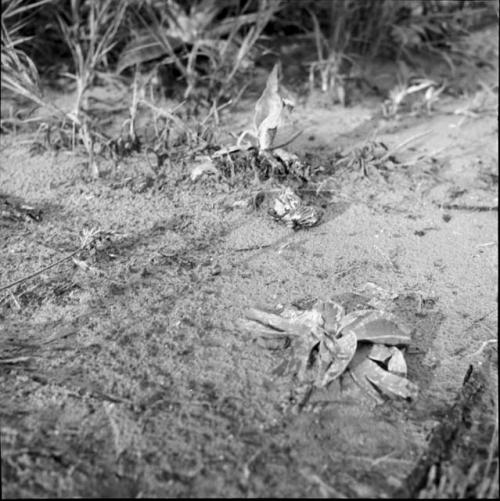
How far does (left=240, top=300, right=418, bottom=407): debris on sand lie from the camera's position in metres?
1.67

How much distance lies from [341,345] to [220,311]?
38 centimetres

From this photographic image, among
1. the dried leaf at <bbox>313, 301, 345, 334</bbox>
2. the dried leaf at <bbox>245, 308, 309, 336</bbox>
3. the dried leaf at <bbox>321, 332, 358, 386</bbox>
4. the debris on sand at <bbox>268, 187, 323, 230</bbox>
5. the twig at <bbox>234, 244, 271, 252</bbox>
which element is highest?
the dried leaf at <bbox>321, 332, 358, 386</bbox>

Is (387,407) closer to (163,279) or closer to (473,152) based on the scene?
(163,279)

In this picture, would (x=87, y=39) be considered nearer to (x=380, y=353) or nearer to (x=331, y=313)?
(x=331, y=313)

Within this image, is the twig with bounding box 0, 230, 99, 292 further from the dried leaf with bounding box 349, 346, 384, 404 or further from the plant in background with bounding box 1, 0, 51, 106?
the dried leaf with bounding box 349, 346, 384, 404

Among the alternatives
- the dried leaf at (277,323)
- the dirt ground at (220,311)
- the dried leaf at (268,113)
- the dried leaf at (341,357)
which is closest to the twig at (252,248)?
the dirt ground at (220,311)

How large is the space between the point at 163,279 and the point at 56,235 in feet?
1.49

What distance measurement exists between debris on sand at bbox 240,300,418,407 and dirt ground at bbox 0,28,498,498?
0.04m

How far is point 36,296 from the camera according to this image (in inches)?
77.9

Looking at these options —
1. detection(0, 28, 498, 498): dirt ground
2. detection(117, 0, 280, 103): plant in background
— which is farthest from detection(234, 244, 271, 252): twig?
detection(117, 0, 280, 103): plant in background

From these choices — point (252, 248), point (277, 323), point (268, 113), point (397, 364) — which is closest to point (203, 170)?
point (268, 113)

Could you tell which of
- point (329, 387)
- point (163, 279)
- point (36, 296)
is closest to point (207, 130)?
point (163, 279)

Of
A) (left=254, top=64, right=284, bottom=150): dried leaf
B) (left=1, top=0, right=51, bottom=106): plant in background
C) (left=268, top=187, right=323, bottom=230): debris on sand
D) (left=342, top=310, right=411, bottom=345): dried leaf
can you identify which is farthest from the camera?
(left=1, top=0, right=51, bottom=106): plant in background

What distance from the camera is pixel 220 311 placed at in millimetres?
1931
